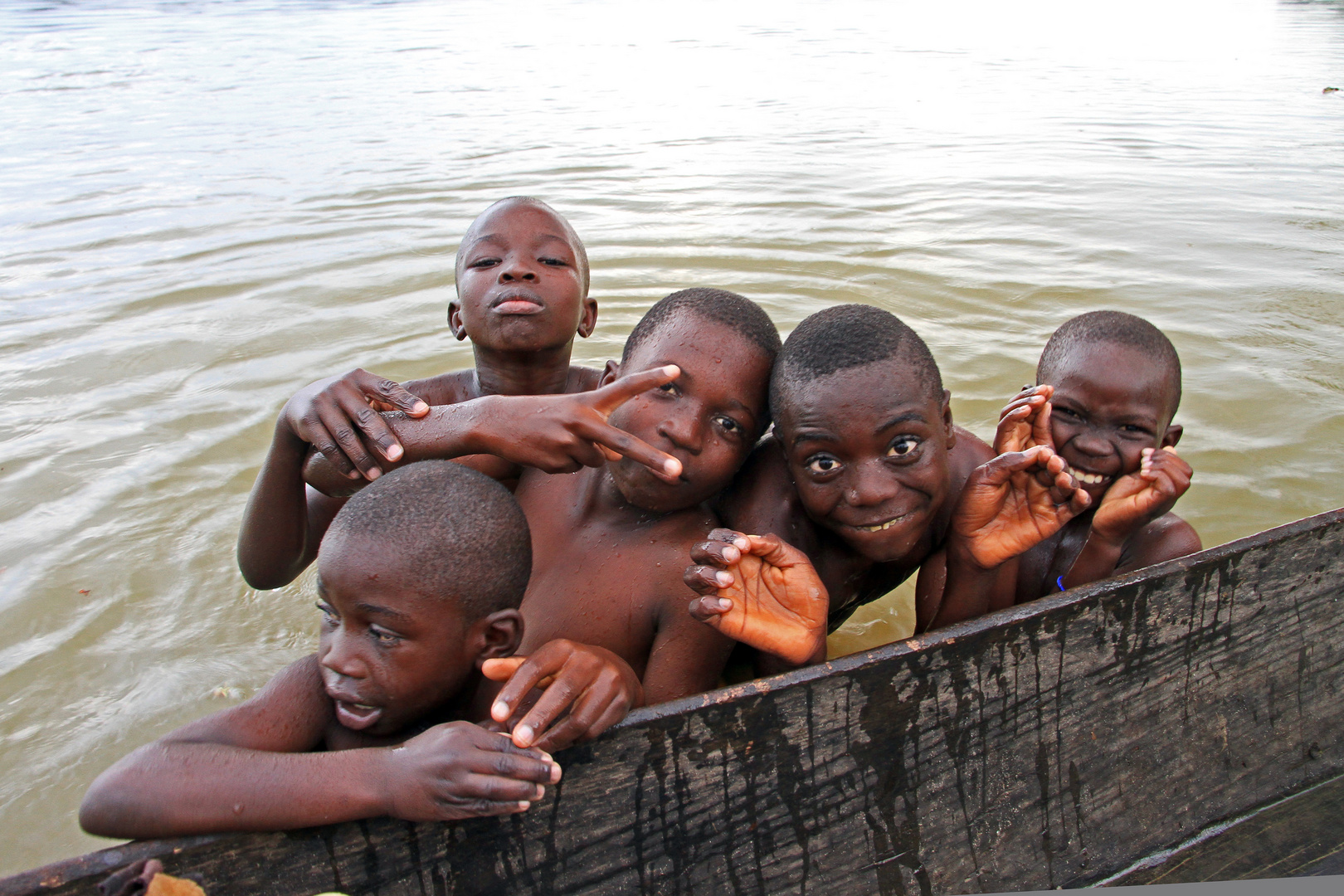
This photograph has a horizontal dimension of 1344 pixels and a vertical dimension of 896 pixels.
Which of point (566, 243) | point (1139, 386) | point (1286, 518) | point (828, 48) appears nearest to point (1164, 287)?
point (1286, 518)

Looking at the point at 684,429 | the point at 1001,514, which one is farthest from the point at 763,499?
the point at 1001,514

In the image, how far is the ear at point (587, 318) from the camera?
10.1 ft

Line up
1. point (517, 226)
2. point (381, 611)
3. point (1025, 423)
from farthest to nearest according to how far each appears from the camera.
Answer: point (517, 226) → point (1025, 423) → point (381, 611)

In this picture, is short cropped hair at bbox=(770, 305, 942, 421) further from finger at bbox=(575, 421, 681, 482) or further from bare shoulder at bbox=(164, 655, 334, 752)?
bare shoulder at bbox=(164, 655, 334, 752)

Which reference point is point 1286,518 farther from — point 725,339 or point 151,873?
point 151,873

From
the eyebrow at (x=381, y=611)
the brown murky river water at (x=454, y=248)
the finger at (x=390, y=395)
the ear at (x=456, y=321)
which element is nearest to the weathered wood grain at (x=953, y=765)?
the eyebrow at (x=381, y=611)

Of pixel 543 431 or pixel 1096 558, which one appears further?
pixel 1096 558

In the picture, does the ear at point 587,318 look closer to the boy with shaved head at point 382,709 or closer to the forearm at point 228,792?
the boy with shaved head at point 382,709

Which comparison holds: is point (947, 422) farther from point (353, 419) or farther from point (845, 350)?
point (353, 419)

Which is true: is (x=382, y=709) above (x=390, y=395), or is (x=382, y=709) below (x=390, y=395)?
below

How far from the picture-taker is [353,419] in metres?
2.17

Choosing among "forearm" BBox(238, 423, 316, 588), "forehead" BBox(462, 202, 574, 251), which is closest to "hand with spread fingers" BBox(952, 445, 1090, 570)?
"forehead" BBox(462, 202, 574, 251)

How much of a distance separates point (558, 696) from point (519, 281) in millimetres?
1498

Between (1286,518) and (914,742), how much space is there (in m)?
2.34
